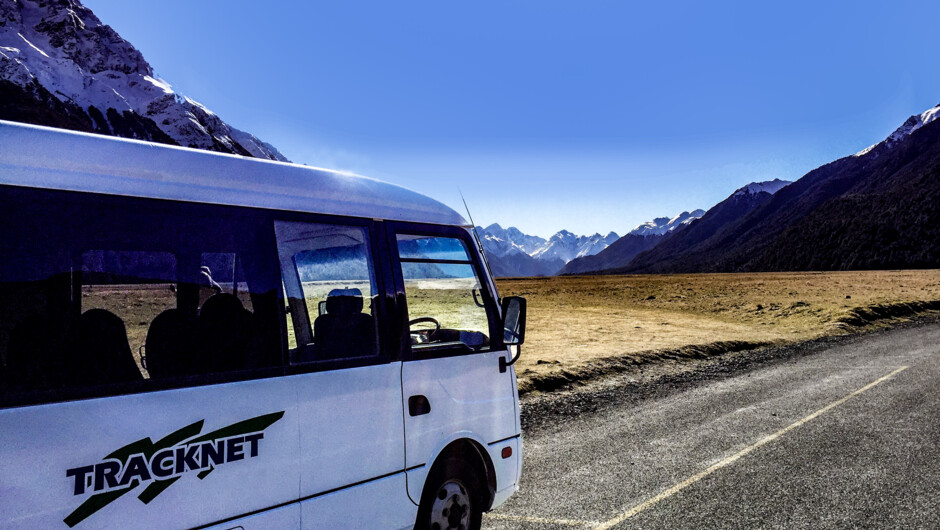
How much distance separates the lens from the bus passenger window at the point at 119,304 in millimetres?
2650

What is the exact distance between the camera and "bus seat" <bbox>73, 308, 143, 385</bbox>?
260 cm

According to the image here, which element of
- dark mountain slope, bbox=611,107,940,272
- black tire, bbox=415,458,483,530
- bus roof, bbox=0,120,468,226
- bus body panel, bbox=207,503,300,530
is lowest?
black tire, bbox=415,458,483,530

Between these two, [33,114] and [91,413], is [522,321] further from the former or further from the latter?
[33,114]

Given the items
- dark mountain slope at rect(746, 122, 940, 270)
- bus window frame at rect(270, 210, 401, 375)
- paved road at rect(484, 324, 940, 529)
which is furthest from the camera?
dark mountain slope at rect(746, 122, 940, 270)

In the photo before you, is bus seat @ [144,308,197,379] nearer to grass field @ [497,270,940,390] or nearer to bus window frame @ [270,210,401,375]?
bus window frame @ [270,210,401,375]

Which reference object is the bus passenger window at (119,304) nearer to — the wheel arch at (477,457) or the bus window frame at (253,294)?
the bus window frame at (253,294)

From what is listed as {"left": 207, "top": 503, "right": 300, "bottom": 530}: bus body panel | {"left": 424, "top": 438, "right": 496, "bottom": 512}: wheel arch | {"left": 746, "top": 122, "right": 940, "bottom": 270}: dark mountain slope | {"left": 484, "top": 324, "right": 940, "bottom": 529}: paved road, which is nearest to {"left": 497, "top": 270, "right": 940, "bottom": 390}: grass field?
{"left": 484, "top": 324, "right": 940, "bottom": 529}: paved road

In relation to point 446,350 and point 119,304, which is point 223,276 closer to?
point 119,304

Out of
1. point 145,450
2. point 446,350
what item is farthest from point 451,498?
point 145,450

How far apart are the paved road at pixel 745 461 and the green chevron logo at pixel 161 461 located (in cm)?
271

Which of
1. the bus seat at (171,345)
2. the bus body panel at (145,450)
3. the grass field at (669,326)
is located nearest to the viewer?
the bus body panel at (145,450)

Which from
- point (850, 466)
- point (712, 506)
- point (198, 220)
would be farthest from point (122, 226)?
point (850, 466)

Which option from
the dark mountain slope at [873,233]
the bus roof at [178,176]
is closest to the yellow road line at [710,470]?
the bus roof at [178,176]

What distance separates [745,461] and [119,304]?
6.31m
